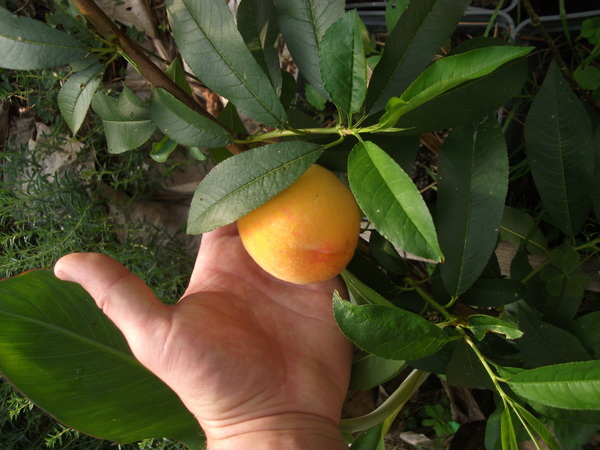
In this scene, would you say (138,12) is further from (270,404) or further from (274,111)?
(270,404)

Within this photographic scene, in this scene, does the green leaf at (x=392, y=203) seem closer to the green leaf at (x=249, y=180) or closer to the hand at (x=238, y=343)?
the green leaf at (x=249, y=180)

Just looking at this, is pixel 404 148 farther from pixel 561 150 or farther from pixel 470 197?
pixel 561 150

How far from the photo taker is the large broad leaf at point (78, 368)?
983mm

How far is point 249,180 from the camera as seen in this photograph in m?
0.67

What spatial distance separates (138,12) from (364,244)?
1.32 meters

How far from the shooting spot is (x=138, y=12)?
5.59ft

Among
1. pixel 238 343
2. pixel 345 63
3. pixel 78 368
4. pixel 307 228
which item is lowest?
pixel 78 368

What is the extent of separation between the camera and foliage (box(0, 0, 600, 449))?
592mm

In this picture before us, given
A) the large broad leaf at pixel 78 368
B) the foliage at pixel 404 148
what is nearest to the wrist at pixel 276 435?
the foliage at pixel 404 148

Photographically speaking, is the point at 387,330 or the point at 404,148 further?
the point at 404,148

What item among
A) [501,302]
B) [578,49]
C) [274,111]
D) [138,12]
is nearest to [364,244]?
[501,302]

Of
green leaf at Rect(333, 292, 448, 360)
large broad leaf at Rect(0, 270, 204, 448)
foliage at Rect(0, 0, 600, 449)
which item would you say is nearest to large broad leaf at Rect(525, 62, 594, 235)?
foliage at Rect(0, 0, 600, 449)

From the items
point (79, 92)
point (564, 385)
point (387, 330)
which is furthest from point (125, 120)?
point (564, 385)

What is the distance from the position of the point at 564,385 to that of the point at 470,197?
1.01 ft
